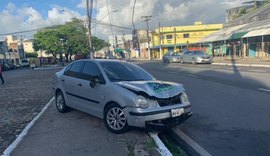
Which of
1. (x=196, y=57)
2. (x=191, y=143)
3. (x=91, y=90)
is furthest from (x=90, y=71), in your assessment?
(x=196, y=57)

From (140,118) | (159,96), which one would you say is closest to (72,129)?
(140,118)

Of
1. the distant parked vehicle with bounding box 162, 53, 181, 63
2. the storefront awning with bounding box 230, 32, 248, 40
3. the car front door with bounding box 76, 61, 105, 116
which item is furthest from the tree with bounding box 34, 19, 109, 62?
the car front door with bounding box 76, 61, 105, 116

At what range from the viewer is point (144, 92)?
→ 17.2 feet

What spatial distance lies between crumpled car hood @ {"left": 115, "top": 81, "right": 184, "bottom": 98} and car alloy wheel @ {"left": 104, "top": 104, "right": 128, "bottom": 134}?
522mm

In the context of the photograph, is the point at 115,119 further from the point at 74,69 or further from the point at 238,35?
the point at 238,35

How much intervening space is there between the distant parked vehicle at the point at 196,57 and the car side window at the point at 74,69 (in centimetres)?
2274

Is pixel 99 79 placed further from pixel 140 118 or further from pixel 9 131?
pixel 9 131

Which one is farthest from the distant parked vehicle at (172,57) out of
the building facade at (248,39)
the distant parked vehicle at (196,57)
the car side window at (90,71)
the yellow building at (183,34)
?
the car side window at (90,71)

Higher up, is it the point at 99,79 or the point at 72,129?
the point at 99,79

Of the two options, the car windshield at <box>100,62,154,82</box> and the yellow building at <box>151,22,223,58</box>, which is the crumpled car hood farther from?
the yellow building at <box>151,22,223,58</box>

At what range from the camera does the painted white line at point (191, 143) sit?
4.57 meters

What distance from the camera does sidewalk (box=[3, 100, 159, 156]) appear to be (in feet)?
15.5

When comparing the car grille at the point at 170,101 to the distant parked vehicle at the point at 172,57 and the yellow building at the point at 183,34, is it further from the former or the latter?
the yellow building at the point at 183,34

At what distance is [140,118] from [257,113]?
3359 millimetres
